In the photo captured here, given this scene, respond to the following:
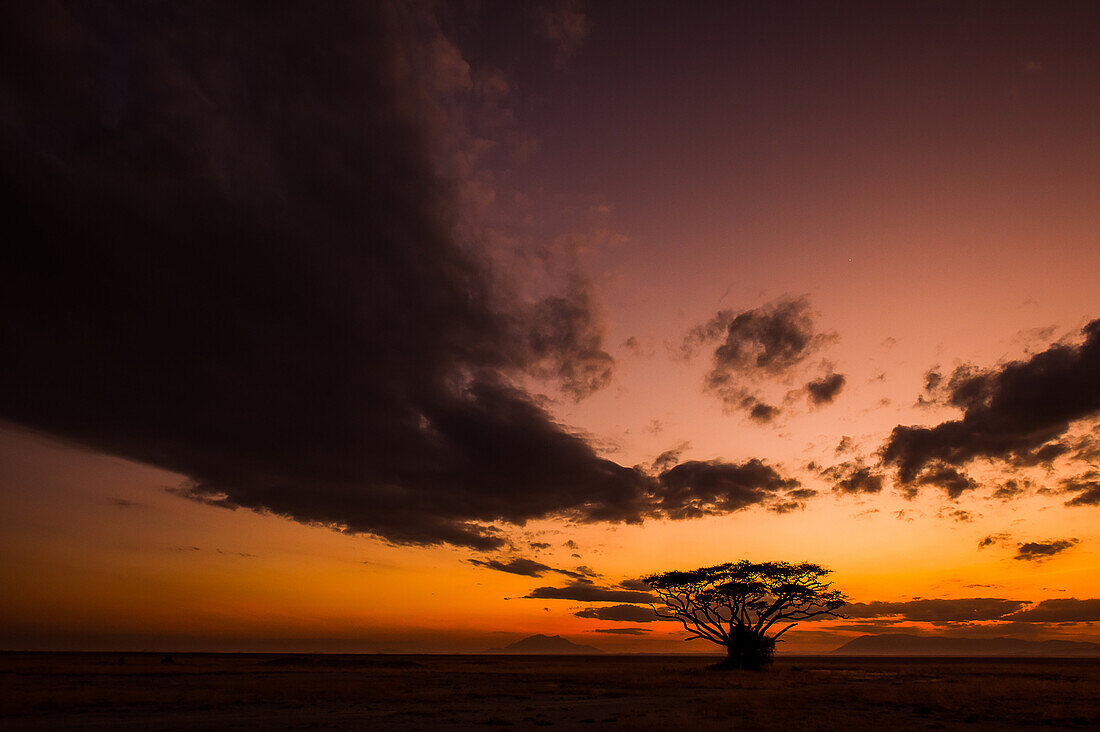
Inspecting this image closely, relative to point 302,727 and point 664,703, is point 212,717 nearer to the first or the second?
point 302,727

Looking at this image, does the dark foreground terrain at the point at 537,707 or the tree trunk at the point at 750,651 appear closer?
the dark foreground terrain at the point at 537,707

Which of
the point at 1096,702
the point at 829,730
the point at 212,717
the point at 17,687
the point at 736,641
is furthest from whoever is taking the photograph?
the point at 736,641

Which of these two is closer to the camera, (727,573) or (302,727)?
(302,727)

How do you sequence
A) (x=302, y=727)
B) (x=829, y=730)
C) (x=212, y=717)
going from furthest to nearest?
(x=212, y=717)
(x=302, y=727)
(x=829, y=730)

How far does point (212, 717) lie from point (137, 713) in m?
4.86

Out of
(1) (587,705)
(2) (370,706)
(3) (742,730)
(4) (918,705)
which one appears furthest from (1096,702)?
(2) (370,706)

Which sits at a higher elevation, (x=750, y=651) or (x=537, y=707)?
(x=750, y=651)

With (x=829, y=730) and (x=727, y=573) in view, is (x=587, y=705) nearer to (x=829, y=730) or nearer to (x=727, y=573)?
(x=829, y=730)

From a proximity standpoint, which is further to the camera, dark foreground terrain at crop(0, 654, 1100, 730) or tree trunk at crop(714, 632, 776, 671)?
tree trunk at crop(714, 632, 776, 671)

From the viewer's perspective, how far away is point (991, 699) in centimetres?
3606

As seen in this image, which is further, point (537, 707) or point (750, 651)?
point (750, 651)

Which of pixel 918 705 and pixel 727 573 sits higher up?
pixel 727 573

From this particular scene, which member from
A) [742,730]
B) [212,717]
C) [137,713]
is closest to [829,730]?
[742,730]

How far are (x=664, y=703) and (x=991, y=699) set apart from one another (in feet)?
68.8
